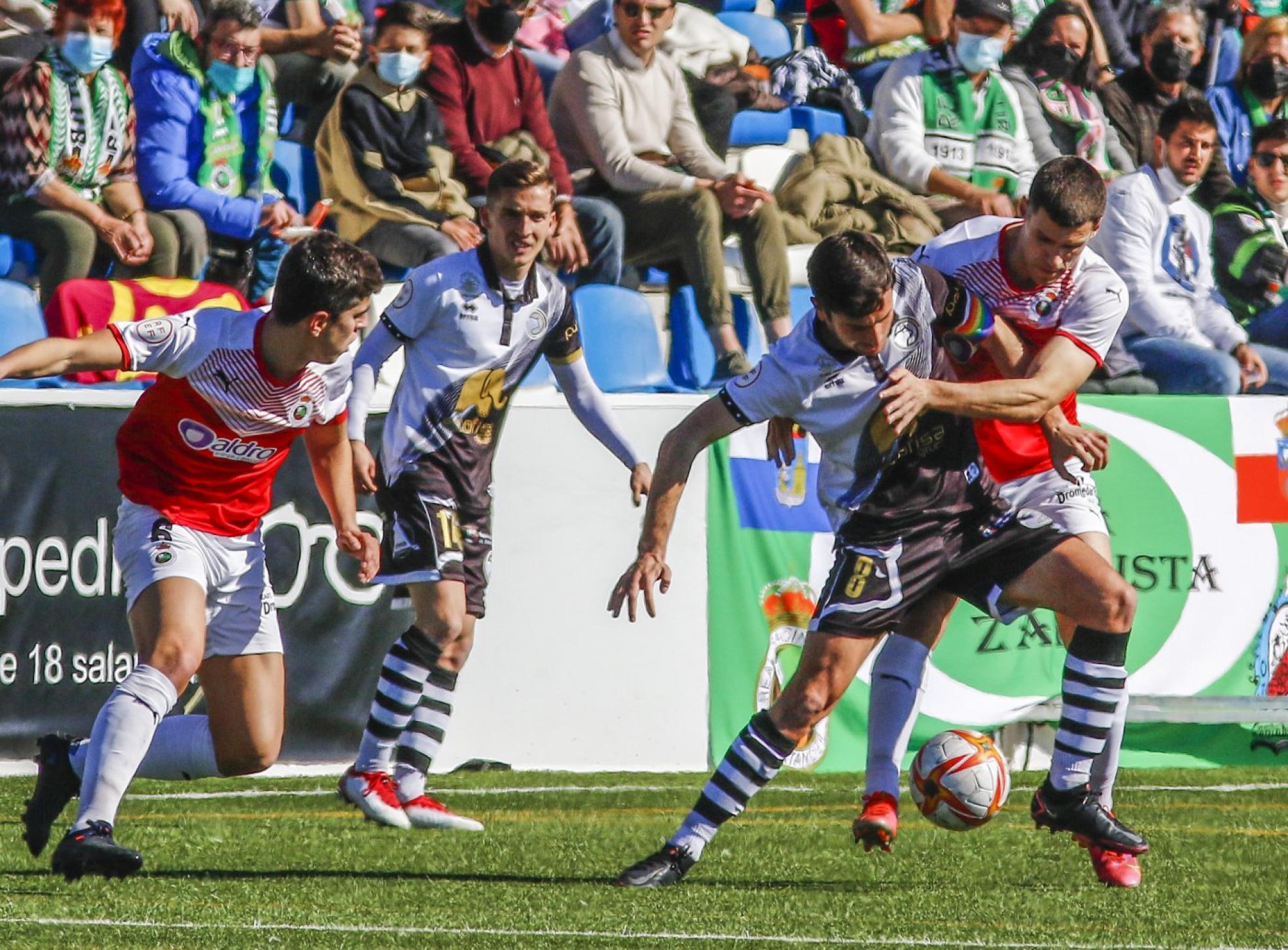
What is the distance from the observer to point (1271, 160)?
1287cm

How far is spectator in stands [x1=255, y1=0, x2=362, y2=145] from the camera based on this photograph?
10.6 metres

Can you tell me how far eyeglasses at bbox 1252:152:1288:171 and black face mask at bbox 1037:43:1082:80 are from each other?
161 cm

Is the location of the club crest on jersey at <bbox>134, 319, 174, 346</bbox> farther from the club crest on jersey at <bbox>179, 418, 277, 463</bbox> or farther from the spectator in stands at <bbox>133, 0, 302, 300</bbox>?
the spectator in stands at <bbox>133, 0, 302, 300</bbox>

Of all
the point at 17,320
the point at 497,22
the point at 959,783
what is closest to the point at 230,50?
the point at 497,22

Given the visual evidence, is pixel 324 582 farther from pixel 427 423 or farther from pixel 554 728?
pixel 427 423

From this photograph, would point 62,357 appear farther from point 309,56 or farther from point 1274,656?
point 1274,656

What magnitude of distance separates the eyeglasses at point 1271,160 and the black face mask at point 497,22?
5.57 m

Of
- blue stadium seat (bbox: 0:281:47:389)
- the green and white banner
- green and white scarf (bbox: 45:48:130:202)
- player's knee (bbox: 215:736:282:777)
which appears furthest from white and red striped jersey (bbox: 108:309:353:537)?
green and white scarf (bbox: 45:48:130:202)

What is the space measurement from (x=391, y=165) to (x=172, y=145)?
1.18m

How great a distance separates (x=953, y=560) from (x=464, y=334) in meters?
2.12

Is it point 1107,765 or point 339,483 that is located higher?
point 339,483

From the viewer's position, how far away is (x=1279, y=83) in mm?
13266

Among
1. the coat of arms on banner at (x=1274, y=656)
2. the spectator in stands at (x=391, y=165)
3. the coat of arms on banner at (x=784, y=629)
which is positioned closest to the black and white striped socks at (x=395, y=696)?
the coat of arms on banner at (x=784, y=629)

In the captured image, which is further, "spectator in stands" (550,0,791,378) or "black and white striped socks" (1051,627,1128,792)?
"spectator in stands" (550,0,791,378)
